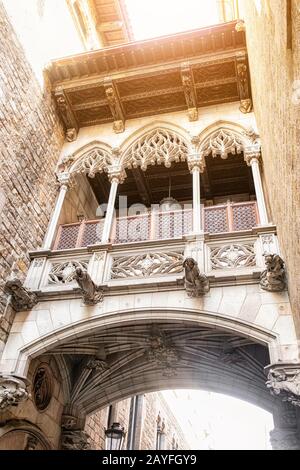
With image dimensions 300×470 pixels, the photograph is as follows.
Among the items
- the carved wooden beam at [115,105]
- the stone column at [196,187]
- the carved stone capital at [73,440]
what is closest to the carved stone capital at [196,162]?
the stone column at [196,187]

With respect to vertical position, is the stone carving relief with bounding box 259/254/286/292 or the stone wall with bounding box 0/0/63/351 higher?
the stone wall with bounding box 0/0/63/351

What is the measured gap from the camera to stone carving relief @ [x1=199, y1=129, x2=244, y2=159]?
25.1 feet

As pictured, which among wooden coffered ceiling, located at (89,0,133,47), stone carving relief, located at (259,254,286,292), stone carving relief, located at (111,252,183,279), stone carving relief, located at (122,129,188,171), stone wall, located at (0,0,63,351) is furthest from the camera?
wooden coffered ceiling, located at (89,0,133,47)

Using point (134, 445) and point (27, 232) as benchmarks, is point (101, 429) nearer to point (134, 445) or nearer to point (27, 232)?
point (134, 445)

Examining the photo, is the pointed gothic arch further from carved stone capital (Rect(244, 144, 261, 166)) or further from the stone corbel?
the stone corbel

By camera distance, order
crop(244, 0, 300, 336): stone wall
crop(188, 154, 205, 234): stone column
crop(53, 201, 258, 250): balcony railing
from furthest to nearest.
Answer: crop(53, 201, 258, 250): balcony railing → crop(188, 154, 205, 234): stone column → crop(244, 0, 300, 336): stone wall

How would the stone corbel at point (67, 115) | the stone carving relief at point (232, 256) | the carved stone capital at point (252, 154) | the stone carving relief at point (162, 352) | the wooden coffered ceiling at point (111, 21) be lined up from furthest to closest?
the wooden coffered ceiling at point (111, 21) → the stone corbel at point (67, 115) → the carved stone capital at point (252, 154) → the stone carving relief at point (162, 352) → the stone carving relief at point (232, 256)

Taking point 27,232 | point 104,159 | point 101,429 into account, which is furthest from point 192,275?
point 101,429

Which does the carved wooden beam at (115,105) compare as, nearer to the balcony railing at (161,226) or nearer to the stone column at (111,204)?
the stone column at (111,204)

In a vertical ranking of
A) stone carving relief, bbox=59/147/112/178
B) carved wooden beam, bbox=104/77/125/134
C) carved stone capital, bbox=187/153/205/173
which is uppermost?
Answer: carved wooden beam, bbox=104/77/125/134

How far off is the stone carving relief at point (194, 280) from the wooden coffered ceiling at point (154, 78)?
417 centimetres

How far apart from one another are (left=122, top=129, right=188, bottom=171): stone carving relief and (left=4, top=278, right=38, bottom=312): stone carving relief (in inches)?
125

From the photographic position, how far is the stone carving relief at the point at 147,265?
5996 millimetres

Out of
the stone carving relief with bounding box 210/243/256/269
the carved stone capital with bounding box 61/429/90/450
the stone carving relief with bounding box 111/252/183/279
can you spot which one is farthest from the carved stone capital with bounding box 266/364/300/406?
the carved stone capital with bounding box 61/429/90/450
